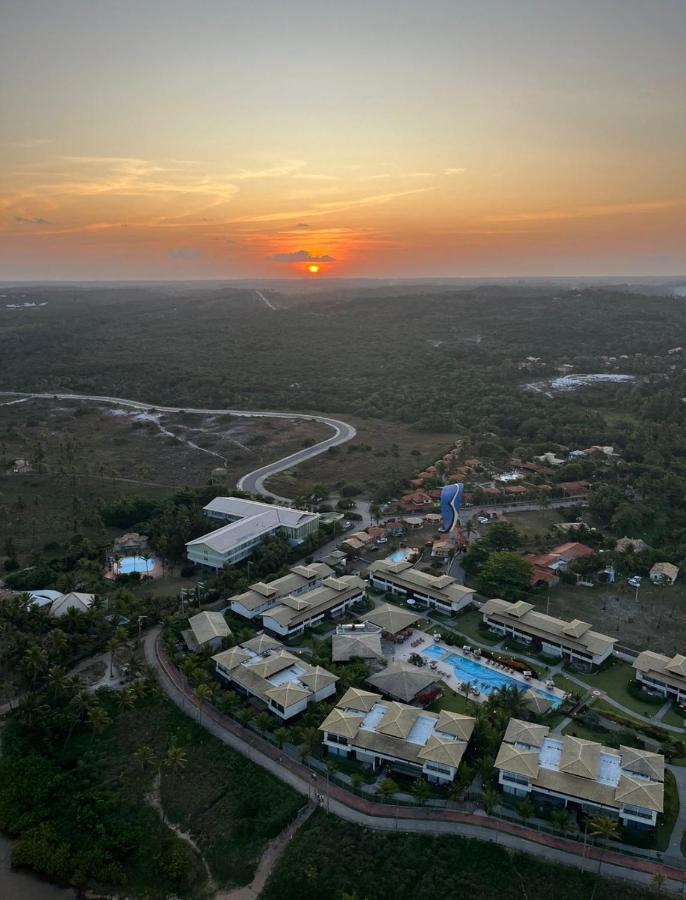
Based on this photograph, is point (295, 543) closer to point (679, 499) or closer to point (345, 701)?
point (345, 701)

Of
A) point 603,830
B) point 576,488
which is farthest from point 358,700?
point 576,488

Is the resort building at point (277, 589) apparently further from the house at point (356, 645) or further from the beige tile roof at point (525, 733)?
the beige tile roof at point (525, 733)

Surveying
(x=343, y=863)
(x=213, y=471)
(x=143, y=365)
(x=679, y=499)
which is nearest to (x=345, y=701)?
(x=343, y=863)

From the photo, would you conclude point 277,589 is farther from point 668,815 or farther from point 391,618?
point 668,815

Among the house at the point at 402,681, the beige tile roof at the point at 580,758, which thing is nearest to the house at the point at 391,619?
the house at the point at 402,681

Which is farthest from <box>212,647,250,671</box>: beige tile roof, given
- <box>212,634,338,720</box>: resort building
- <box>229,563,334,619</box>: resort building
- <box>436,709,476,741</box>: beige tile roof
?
<box>436,709,476,741</box>: beige tile roof

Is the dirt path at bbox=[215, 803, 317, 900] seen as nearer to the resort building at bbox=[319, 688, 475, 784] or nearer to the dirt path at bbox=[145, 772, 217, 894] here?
the dirt path at bbox=[145, 772, 217, 894]
